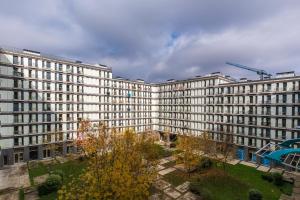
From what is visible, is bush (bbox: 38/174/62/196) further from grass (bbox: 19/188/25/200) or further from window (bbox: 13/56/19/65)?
window (bbox: 13/56/19/65)

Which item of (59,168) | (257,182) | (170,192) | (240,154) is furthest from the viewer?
(240,154)

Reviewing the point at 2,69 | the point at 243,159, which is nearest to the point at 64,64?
the point at 2,69

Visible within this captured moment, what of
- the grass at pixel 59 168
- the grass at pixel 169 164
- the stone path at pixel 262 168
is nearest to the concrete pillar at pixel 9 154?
the grass at pixel 59 168

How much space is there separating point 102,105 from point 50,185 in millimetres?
42635

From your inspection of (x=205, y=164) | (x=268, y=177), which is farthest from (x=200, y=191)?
(x=268, y=177)

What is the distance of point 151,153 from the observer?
44.1 metres

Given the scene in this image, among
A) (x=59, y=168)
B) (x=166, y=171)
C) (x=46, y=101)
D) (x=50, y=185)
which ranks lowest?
(x=166, y=171)

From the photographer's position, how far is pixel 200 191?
36719mm

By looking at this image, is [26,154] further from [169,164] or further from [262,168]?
[262,168]

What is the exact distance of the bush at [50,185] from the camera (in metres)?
34.5

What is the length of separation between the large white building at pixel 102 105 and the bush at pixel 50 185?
89.8ft

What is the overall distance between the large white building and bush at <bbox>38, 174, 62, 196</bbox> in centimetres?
2738

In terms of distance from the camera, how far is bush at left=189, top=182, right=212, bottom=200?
3467 centimetres

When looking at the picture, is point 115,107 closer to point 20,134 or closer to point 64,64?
point 64,64
